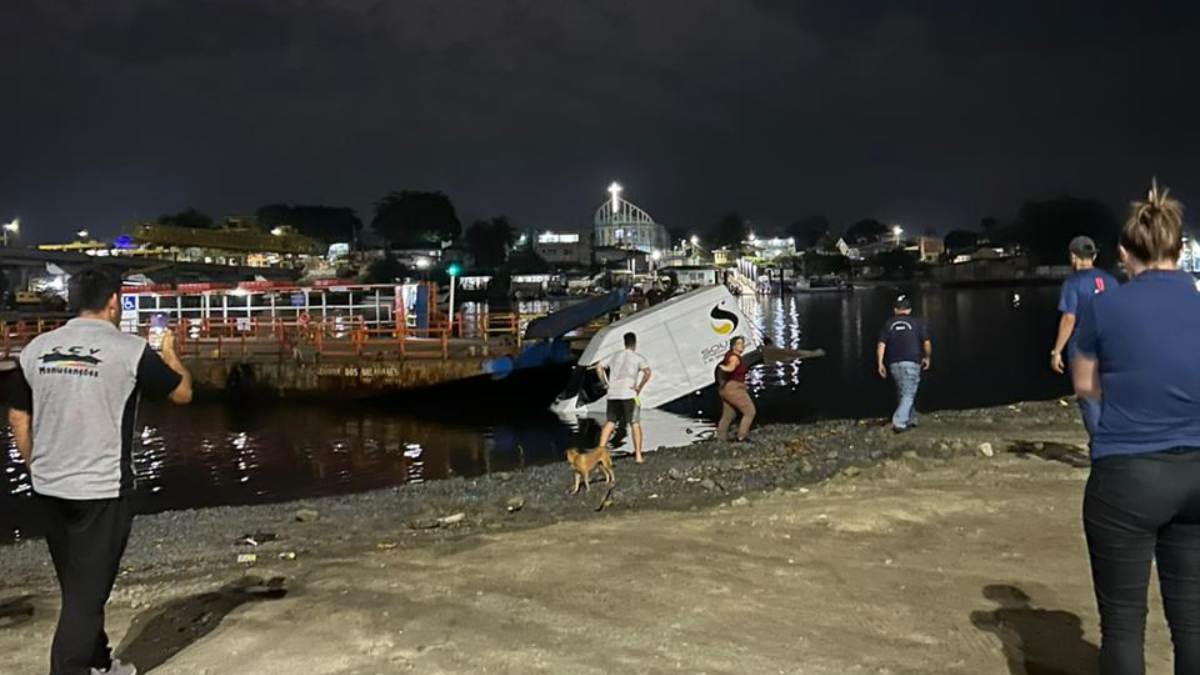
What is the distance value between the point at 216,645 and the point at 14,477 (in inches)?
640

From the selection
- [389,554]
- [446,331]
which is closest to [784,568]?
[389,554]

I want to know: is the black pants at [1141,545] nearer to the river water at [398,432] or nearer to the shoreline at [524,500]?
the shoreline at [524,500]

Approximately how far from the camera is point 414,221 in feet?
520

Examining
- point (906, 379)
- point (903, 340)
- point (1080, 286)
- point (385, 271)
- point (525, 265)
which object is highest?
point (525, 265)

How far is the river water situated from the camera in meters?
17.5

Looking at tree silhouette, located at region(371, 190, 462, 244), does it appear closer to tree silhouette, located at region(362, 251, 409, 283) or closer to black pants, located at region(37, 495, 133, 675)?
tree silhouette, located at region(362, 251, 409, 283)

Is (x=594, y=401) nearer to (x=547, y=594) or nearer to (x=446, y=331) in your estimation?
(x=446, y=331)

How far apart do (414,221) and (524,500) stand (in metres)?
152

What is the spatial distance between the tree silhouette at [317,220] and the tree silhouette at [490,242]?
83.6 feet

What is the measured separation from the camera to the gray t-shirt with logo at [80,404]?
428 cm

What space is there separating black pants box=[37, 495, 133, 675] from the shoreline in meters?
3.71

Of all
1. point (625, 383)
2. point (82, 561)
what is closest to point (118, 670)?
point (82, 561)

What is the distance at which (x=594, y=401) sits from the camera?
24375 mm

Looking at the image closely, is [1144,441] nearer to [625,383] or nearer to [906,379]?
[625,383]
